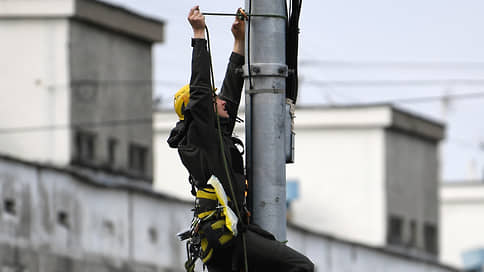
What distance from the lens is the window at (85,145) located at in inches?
1514

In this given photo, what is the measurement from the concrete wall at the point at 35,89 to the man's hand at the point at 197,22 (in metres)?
30.6

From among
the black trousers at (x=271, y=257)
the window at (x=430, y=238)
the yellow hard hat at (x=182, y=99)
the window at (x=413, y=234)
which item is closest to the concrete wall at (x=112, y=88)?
the window at (x=413, y=234)

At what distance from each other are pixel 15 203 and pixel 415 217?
99.3 ft

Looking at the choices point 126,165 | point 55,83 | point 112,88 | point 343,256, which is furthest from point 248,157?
point 126,165

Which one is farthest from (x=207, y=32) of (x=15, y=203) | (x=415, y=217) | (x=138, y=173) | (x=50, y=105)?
(x=415, y=217)

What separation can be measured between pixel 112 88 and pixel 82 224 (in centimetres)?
1008

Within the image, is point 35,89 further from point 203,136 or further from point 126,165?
point 203,136

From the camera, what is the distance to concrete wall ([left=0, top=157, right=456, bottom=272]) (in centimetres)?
2836

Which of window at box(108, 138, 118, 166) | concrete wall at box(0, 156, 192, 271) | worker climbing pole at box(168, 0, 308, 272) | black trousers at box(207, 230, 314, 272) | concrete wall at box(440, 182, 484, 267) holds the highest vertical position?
worker climbing pole at box(168, 0, 308, 272)

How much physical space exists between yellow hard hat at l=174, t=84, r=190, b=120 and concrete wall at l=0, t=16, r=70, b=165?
3030 centimetres

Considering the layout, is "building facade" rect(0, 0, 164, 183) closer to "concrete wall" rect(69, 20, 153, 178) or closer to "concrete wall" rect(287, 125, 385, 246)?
"concrete wall" rect(69, 20, 153, 178)

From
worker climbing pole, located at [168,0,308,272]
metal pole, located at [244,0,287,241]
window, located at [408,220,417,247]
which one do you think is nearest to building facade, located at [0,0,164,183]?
window, located at [408,220,417,247]

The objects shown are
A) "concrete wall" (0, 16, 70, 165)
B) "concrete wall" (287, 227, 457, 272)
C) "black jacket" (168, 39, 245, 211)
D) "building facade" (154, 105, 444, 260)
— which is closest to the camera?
"black jacket" (168, 39, 245, 211)

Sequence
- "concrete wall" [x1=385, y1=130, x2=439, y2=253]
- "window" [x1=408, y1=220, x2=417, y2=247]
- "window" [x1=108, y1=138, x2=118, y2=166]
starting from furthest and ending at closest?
"window" [x1=408, y1=220, x2=417, y2=247], "concrete wall" [x1=385, y1=130, x2=439, y2=253], "window" [x1=108, y1=138, x2=118, y2=166]
